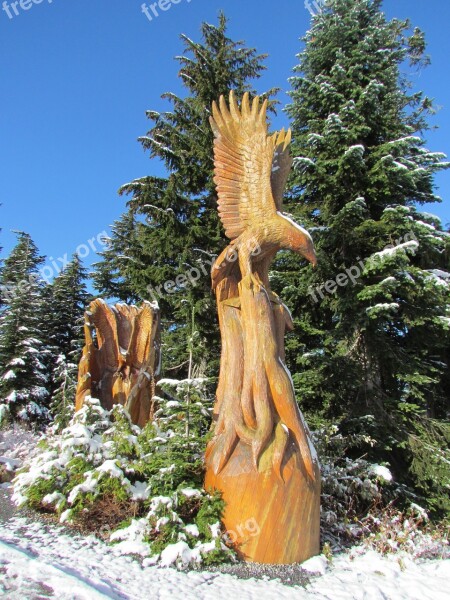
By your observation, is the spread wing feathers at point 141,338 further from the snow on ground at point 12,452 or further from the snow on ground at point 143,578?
the snow on ground at point 143,578

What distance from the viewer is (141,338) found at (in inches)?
313

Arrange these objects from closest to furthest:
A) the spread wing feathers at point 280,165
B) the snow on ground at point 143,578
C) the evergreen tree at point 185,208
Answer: the snow on ground at point 143,578 < the spread wing feathers at point 280,165 < the evergreen tree at point 185,208

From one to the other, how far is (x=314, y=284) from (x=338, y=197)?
258cm

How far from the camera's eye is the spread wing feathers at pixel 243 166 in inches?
213

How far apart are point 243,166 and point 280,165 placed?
0.53 m

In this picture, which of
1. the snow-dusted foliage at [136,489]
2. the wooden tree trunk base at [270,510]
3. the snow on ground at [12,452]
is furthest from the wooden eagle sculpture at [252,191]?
the snow on ground at [12,452]

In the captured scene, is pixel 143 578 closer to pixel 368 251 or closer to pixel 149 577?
pixel 149 577

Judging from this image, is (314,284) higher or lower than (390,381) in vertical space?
higher

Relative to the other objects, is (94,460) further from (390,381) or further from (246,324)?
(390,381)

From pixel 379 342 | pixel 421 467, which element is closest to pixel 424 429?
pixel 421 467

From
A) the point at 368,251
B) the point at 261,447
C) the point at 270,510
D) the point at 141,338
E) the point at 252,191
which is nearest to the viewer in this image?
the point at 270,510

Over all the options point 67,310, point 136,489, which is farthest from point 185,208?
point 67,310

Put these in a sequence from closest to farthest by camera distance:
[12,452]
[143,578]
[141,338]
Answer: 1. [143,578]
2. [141,338]
3. [12,452]

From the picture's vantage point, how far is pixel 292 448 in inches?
175
